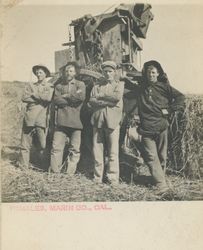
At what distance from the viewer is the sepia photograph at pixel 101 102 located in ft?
4.92

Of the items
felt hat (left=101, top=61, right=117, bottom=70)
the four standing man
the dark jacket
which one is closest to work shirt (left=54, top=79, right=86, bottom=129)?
the four standing man

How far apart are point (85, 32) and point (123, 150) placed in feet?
1.49

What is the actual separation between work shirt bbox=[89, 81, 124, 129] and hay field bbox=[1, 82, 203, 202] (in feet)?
0.58

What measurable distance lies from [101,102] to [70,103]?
0.11 metres

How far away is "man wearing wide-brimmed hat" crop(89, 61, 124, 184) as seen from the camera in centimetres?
150

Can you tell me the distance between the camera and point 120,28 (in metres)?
1.54

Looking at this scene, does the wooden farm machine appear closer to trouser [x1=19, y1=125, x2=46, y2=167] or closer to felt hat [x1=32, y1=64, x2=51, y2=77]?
felt hat [x1=32, y1=64, x2=51, y2=77]

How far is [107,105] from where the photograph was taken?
4.93ft

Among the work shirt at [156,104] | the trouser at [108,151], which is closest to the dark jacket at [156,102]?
the work shirt at [156,104]

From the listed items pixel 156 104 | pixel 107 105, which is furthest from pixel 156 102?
pixel 107 105

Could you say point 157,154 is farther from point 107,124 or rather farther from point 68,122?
point 68,122

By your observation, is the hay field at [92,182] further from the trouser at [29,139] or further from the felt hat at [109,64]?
the felt hat at [109,64]
